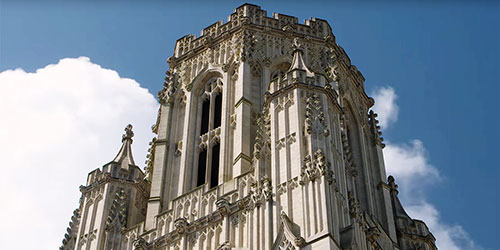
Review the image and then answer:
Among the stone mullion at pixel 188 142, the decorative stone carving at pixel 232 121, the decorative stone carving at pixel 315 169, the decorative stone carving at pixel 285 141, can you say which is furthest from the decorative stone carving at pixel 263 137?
the stone mullion at pixel 188 142

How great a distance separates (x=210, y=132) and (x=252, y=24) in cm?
571

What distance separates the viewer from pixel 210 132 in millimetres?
32188

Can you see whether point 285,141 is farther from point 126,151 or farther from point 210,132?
point 126,151

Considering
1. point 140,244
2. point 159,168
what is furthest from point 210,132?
point 140,244

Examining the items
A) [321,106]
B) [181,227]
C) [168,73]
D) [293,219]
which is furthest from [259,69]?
[293,219]

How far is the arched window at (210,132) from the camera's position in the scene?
101 feet

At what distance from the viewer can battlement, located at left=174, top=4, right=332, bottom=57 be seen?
118ft

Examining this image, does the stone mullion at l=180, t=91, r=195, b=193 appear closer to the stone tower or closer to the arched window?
the stone tower

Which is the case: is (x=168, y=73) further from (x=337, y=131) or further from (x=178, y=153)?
(x=337, y=131)

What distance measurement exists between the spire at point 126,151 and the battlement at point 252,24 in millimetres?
4361

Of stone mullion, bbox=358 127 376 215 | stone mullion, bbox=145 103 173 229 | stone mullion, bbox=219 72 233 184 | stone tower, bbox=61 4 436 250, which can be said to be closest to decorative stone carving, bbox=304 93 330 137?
stone tower, bbox=61 4 436 250

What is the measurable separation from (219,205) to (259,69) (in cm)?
864

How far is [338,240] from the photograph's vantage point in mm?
22938

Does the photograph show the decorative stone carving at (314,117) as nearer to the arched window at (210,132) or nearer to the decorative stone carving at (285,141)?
the decorative stone carving at (285,141)
